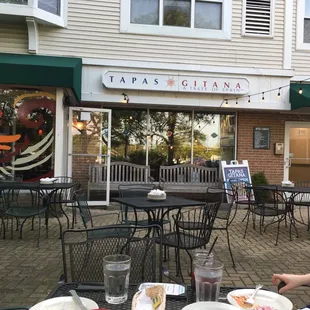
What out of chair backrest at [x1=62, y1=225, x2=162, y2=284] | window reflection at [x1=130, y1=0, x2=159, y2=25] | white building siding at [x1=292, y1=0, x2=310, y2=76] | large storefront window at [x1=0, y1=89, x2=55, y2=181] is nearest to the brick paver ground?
chair backrest at [x1=62, y1=225, x2=162, y2=284]

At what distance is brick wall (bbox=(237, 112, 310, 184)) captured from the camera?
9.43m

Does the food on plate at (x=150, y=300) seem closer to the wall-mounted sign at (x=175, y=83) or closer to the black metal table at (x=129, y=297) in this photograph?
the black metal table at (x=129, y=297)

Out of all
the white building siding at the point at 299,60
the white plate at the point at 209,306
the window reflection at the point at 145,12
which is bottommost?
the white plate at the point at 209,306

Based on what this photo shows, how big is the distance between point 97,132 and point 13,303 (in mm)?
5625

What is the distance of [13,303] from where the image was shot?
3.33m

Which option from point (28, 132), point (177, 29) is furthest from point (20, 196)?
point (177, 29)

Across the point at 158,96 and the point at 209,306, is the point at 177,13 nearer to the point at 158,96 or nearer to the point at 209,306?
the point at 158,96

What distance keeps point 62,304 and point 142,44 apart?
8.00 metres

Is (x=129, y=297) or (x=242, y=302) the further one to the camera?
(x=129, y=297)

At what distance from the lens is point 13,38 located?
8008 millimetres

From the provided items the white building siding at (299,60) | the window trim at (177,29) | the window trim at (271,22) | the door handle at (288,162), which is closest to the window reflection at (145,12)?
the window trim at (177,29)

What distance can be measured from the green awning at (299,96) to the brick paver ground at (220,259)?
3.48 meters

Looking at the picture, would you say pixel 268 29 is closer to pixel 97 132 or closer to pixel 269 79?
pixel 269 79

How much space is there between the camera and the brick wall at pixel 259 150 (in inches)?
371
